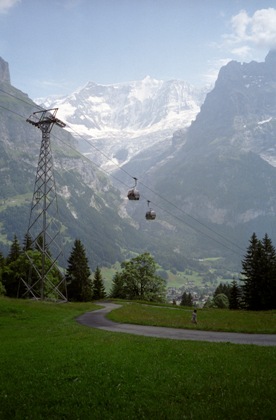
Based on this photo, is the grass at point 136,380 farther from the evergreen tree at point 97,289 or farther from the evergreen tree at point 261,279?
the evergreen tree at point 97,289

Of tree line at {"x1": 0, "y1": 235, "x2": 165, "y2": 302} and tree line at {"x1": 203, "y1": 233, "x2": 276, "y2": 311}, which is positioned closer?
tree line at {"x1": 203, "y1": 233, "x2": 276, "y2": 311}

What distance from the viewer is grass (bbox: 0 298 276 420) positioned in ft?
41.3

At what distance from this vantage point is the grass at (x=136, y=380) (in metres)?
12.6

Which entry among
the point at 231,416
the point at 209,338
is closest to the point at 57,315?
the point at 209,338

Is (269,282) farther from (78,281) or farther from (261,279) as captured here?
(78,281)

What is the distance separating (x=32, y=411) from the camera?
12820 mm

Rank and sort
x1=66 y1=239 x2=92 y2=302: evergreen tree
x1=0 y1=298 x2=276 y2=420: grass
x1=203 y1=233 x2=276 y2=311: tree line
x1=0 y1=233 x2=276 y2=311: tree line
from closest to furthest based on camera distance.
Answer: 1. x1=0 y1=298 x2=276 y2=420: grass
2. x1=203 y1=233 x2=276 y2=311: tree line
3. x1=0 y1=233 x2=276 y2=311: tree line
4. x1=66 y1=239 x2=92 y2=302: evergreen tree

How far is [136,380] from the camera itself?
1559cm

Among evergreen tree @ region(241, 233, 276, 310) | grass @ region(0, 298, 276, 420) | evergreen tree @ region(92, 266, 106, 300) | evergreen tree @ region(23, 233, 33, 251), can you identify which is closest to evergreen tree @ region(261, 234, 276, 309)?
evergreen tree @ region(241, 233, 276, 310)

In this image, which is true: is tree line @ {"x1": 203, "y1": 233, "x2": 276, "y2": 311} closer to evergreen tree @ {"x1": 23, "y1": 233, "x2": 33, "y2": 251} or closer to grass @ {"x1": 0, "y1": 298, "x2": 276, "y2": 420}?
evergreen tree @ {"x1": 23, "y1": 233, "x2": 33, "y2": 251}

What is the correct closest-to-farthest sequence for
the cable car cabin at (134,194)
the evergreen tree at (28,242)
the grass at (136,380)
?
the grass at (136,380), the cable car cabin at (134,194), the evergreen tree at (28,242)

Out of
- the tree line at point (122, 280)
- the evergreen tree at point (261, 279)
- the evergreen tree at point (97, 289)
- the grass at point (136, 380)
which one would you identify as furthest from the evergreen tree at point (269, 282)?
the grass at point (136, 380)

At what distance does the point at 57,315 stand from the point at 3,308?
6.02 meters

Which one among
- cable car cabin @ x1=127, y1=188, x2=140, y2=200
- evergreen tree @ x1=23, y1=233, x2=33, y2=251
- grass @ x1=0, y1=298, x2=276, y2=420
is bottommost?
grass @ x1=0, y1=298, x2=276, y2=420
